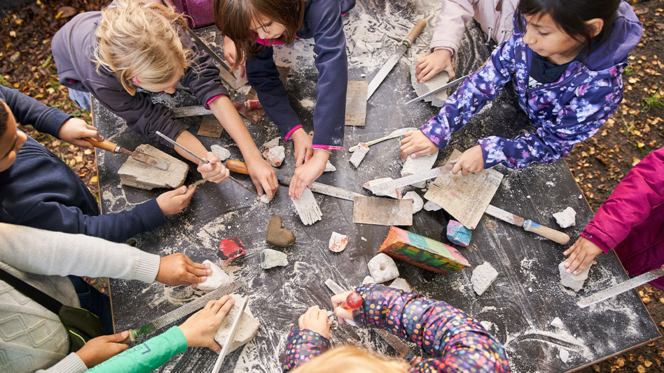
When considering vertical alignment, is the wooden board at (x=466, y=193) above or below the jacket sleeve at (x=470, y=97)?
below

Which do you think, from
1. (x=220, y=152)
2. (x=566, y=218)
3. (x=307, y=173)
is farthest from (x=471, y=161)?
(x=220, y=152)

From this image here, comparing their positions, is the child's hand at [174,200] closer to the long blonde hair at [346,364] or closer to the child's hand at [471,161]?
the long blonde hair at [346,364]

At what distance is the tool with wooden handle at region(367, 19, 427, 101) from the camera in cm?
Answer: 194

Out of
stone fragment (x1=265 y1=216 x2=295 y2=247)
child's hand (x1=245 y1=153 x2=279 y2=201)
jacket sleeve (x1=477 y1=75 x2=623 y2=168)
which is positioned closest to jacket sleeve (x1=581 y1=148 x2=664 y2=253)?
jacket sleeve (x1=477 y1=75 x2=623 y2=168)

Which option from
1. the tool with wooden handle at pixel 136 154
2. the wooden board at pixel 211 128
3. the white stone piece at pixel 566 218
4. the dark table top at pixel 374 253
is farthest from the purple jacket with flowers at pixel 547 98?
the tool with wooden handle at pixel 136 154

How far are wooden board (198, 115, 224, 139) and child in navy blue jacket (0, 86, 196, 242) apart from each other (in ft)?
1.12

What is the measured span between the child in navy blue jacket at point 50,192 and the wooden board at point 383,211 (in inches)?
30.8

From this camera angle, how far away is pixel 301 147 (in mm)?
1758

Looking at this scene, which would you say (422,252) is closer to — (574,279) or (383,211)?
(383,211)

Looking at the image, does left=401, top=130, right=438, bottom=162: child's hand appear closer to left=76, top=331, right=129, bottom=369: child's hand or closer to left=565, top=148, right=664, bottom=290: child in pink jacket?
left=565, top=148, right=664, bottom=290: child in pink jacket

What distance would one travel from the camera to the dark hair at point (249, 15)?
140 cm

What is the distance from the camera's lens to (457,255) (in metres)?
1.48

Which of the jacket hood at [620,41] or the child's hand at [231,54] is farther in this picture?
the child's hand at [231,54]

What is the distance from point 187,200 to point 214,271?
1.19ft
